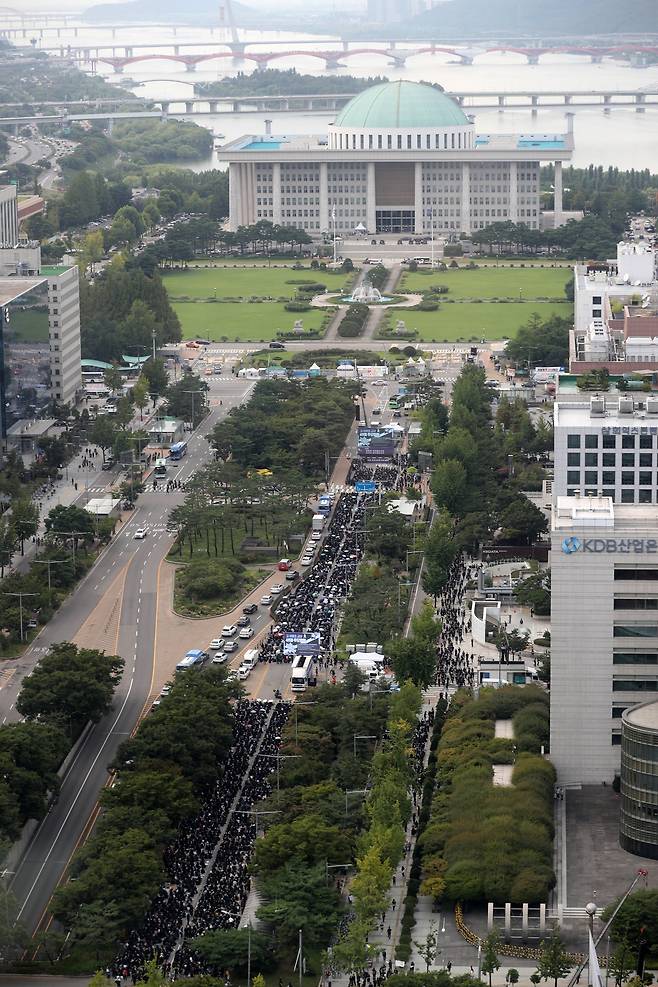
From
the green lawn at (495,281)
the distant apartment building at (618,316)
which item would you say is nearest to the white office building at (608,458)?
the distant apartment building at (618,316)

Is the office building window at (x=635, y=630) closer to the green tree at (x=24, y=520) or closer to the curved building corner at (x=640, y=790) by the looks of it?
the curved building corner at (x=640, y=790)

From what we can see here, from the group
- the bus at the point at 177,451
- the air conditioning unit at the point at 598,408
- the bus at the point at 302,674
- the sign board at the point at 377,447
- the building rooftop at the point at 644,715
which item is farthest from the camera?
the bus at the point at 177,451

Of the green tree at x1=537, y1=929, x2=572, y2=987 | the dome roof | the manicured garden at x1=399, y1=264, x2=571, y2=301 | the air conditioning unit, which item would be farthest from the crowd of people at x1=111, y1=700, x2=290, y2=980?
the dome roof

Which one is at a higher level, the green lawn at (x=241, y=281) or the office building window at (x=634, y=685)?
the office building window at (x=634, y=685)

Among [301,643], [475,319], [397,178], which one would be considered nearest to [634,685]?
[301,643]

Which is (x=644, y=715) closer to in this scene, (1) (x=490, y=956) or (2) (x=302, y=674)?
(1) (x=490, y=956)

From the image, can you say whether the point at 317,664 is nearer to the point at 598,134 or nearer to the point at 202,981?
the point at 202,981
